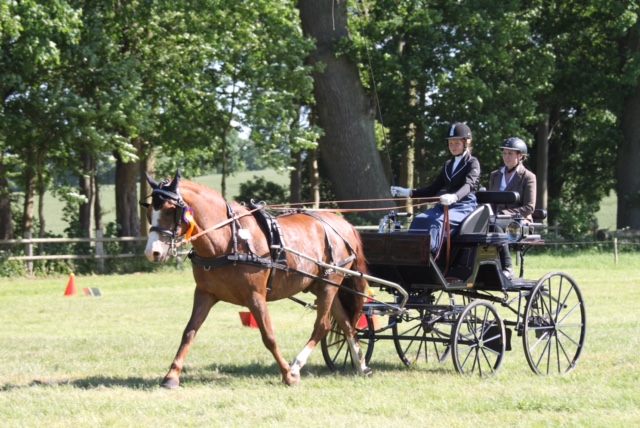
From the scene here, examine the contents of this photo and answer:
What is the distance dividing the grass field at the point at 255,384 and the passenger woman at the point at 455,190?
1374 mm

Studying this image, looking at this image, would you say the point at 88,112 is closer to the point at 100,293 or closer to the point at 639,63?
the point at 100,293

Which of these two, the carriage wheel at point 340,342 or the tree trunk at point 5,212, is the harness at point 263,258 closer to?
the carriage wheel at point 340,342

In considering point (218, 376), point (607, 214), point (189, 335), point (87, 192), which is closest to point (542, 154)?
point (87, 192)

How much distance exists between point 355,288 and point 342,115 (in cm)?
1672

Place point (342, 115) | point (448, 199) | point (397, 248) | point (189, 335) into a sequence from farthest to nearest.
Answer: point (342, 115) → point (397, 248) → point (448, 199) → point (189, 335)

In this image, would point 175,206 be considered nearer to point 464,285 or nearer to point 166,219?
point 166,219

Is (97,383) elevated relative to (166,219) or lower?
lower

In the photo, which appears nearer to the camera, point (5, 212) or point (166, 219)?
point (166, 219)

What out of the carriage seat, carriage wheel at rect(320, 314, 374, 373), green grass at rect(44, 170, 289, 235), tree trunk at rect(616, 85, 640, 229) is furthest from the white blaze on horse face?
green grass at rect(44, 170, 289, 235)

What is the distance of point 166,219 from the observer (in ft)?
26.5

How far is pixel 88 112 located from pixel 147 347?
11.9m

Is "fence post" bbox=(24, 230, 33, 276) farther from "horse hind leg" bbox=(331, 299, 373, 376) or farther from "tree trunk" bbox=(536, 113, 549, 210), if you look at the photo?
"tree trunk" bbox=(536, 113, 549, 210)

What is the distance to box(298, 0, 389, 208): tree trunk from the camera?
2619 centimetres

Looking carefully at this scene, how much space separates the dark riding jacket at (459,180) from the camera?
31.2 feet
